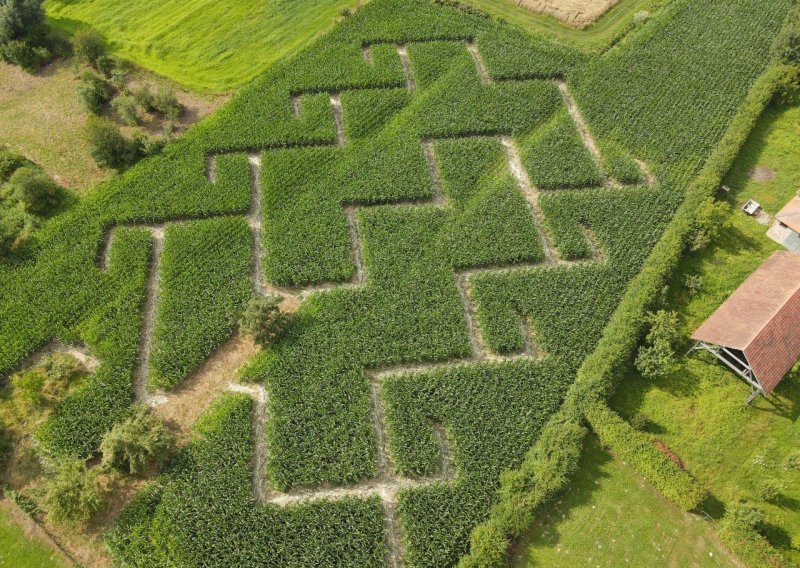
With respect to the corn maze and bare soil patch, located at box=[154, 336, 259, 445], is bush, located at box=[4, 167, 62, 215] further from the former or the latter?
bare soil patch, located at box=[154, 336, 259, 445]

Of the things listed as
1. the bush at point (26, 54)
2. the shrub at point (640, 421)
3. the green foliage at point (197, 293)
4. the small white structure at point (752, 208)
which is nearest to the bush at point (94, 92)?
the bush at point (26, 54)

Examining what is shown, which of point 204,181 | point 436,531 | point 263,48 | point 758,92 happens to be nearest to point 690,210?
point 758,92

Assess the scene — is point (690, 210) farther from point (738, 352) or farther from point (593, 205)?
point (738, 352)

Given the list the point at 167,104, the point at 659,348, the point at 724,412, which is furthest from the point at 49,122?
the point at 724,412

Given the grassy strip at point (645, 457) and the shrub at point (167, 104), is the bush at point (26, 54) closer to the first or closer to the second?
the shrub at point (167, 104)

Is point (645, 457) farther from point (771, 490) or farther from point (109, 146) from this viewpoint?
point (109, 146)

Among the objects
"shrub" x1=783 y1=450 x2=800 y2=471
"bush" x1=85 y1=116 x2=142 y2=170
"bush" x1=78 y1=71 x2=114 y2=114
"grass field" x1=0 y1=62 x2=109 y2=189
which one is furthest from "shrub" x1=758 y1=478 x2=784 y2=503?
"bush" x1=78 y1=71 x2=114 y2=114
